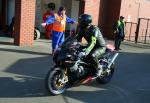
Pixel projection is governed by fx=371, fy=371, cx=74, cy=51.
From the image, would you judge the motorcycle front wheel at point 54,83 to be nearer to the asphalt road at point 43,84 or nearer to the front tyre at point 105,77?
the asphalt road at point 43,84

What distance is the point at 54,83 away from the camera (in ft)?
26.2

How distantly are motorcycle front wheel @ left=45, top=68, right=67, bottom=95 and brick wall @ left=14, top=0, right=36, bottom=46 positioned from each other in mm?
7146

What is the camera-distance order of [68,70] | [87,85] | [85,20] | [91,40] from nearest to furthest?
[68,70]
[91,40]
[85,20]
[87,85]

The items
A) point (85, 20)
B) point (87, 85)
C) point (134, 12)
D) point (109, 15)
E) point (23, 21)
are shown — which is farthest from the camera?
point (134, 12)

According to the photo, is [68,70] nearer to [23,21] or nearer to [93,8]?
[23,21]

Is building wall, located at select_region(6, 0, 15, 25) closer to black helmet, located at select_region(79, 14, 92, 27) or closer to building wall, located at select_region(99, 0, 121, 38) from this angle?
building wall, located at select_region(99, 0, 121, 38)

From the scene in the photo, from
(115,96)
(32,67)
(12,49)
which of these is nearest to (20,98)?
(115,96)

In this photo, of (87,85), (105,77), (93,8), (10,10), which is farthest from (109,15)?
(87,85)

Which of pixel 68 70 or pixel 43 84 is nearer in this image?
pixel 68 70

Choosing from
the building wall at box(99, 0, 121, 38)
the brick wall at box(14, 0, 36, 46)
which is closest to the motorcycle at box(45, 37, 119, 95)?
the brick wall at box(14, 0, 36, 46)

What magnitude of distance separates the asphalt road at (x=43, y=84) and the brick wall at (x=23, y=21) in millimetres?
1248

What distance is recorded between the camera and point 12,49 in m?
14.0

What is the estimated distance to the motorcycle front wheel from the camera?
7.89m

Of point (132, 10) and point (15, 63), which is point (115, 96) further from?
point (132, 10)
